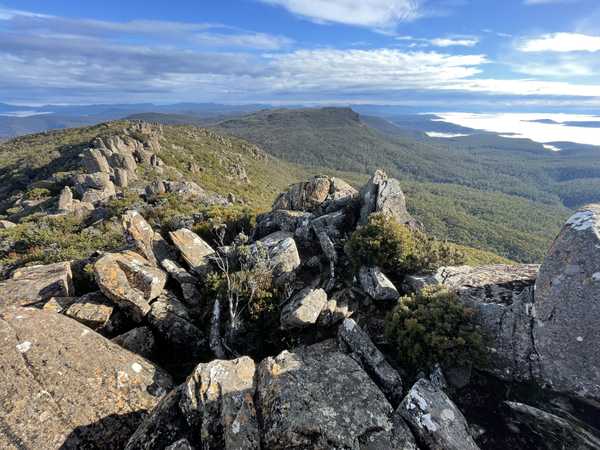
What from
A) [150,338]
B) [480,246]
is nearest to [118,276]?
[150,338]

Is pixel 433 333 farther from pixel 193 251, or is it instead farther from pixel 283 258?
pixel 193 251

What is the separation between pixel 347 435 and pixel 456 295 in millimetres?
6616

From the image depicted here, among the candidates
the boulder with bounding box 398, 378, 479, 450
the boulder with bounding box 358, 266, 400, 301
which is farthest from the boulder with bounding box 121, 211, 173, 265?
the boulder with bounding box 398, 378, 479, 450

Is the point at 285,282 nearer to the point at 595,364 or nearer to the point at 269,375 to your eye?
the point at 269,375

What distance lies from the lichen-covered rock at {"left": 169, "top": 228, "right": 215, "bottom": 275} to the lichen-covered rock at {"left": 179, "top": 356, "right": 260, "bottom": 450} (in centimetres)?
697

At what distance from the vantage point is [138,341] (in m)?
12.4

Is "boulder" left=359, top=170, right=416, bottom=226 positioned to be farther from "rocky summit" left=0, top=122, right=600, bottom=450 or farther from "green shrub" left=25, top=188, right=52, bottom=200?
"green shrub" left=25, top=188, right=52, bottom=200

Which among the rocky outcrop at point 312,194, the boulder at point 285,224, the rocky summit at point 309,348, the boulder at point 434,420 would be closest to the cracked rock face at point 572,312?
the rocky summit at point 309,348

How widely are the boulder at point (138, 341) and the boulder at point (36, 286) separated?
4248 mm

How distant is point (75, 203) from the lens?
51656 mm

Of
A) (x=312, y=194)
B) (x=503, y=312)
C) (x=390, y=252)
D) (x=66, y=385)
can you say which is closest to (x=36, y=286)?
(x=66, y=385)

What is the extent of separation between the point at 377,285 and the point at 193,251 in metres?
9.70

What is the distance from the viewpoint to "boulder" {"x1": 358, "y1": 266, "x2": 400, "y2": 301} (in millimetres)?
13023

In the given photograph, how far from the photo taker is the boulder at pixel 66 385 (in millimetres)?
8719
